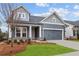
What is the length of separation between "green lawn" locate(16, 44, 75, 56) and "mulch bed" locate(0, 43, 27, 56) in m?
0.21

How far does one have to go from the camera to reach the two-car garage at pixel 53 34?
11.2 m

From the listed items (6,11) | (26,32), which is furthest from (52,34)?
(6,11)

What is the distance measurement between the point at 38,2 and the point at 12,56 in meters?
2.45

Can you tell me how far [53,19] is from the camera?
1116cm

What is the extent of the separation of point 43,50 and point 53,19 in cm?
154

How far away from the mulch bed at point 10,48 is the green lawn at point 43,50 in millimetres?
213

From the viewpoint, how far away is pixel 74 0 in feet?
34.7

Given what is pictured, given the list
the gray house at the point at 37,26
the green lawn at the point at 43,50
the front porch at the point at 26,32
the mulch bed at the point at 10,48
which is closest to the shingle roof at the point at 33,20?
the gray house at the point at 37,26

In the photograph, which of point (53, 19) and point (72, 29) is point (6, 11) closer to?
point (53, 19)

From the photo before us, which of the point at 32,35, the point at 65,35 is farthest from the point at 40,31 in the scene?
the point at 65,35

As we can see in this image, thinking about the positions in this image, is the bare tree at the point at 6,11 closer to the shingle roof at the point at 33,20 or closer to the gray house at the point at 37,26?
the gray house at the point at 37,26

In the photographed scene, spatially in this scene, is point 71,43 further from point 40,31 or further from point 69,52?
point 40,31

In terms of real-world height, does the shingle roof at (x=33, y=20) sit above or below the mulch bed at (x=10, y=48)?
above

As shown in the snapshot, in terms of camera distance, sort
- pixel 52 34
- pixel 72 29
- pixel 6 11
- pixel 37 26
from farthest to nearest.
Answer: pixel 52 34 < pixel 37 26 < pixel 72 29 < pixel 6 11
